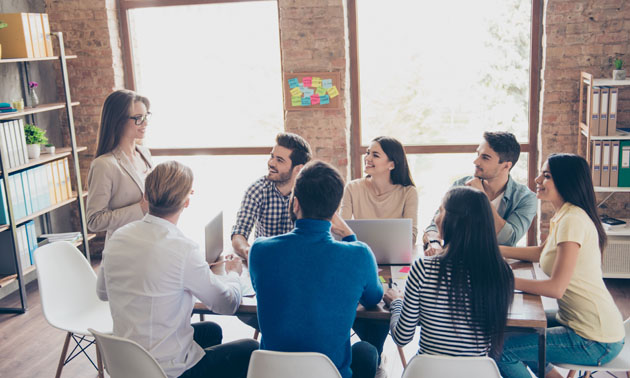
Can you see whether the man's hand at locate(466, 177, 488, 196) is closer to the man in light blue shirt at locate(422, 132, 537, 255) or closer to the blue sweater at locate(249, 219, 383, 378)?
the man in light blue shirt at locate(422, 132, 537, 255)

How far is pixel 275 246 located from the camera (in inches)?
84.4

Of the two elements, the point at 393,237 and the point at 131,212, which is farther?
the point at 131,212

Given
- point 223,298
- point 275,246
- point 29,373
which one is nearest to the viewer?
point 275,246

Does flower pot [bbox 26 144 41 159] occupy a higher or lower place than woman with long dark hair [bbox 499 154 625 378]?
higher

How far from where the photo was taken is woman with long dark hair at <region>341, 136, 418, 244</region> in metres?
3.49

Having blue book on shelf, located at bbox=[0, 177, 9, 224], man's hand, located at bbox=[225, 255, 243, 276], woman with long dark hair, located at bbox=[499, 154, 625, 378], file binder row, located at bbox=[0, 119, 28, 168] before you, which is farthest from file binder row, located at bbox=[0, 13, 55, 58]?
woman with long dark hair, located at bbox=[499, 154, 625, 378]

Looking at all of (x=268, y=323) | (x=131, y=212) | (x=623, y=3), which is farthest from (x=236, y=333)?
(x=623, y=3)

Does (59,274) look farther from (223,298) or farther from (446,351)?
(446,351)

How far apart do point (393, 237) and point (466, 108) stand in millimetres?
2419

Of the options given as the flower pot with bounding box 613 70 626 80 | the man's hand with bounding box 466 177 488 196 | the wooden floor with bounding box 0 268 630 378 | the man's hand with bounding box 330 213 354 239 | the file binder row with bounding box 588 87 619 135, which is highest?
the flower pot with bounding box 613 70 626 80

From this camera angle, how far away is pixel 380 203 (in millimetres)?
3539

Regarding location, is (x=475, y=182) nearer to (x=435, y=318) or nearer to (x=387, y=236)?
(x=387, y=236)

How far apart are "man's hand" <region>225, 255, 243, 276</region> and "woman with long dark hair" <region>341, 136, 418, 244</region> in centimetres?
84

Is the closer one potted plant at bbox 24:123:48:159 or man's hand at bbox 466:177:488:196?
man's hand at bbox 466:177:488:196
